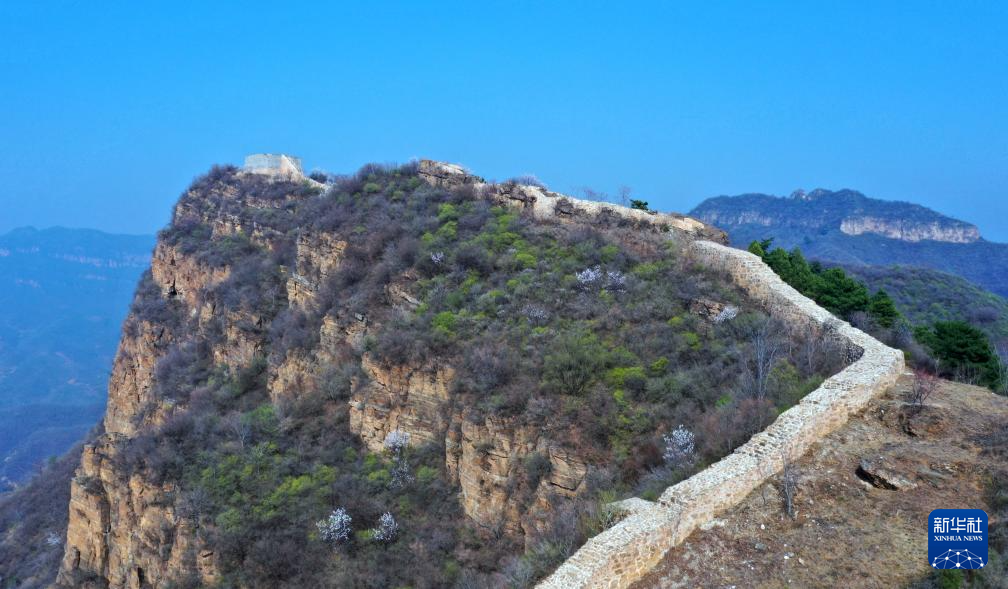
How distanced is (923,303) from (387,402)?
37327 millimetres

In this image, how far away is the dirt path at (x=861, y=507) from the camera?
26.1 feet

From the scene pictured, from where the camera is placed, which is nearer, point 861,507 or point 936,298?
point 861,507

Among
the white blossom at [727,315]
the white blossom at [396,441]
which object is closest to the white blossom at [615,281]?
the white blossom at [727,315]

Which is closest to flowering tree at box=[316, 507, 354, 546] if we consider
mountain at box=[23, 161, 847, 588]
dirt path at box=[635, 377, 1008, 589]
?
mountain at box=[23, 161, 847, 588]

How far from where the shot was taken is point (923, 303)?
40188mm

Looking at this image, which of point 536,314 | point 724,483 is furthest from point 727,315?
point 724,483

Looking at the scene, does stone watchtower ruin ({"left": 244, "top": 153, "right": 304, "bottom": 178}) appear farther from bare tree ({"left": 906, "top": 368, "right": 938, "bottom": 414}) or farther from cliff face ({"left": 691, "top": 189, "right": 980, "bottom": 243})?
cliff face ({"left": 691, "top": 189, "right": 980, "bottom": 243})

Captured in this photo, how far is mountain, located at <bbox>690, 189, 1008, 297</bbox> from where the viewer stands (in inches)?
3125

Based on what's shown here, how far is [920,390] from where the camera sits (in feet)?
36.8

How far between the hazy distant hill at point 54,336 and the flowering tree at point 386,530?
66.0 m

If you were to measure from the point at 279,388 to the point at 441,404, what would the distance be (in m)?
9.45

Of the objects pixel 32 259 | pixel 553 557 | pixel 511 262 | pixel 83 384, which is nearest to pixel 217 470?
pixel 511 262

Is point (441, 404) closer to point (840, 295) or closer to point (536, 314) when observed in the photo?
point (536, 314)

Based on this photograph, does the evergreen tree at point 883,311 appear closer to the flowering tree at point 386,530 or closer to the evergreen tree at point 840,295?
the evergreen tree at point 840,295
